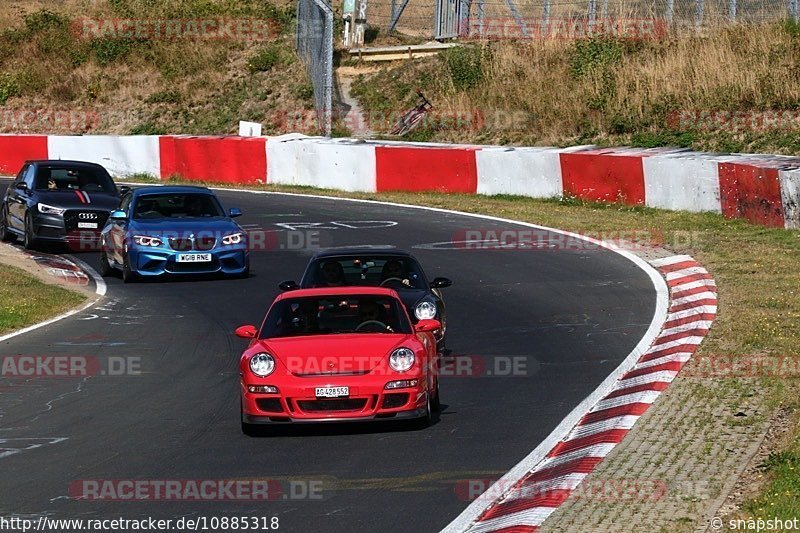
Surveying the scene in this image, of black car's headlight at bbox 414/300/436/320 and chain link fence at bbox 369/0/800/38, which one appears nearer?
black car's headlight at bbox 414/300/436/320

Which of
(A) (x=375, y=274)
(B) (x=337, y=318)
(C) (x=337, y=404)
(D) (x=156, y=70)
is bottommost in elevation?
(C) (x=337, y=404)

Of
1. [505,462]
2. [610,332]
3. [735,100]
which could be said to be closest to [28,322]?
[610,332]

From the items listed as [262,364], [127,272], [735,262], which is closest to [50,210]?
[127,272]

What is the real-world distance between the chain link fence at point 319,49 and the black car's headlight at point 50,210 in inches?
529

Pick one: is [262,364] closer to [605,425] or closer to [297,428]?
[297,428]

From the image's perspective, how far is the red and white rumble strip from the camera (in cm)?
804

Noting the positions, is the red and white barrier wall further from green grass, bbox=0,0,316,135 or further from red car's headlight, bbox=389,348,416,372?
red car's headlight, bbox=389,348,416,372

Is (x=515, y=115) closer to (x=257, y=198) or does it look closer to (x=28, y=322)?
(x=257, y=198)

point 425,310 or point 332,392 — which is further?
point 425,310

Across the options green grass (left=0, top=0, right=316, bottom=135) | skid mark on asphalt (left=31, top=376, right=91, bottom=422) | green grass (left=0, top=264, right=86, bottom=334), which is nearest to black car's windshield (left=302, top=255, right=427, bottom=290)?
skid mark on asphalt (left=31, top=376, right=91, bottom=422)

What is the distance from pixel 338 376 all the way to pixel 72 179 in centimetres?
1576

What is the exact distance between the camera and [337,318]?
1195 cm

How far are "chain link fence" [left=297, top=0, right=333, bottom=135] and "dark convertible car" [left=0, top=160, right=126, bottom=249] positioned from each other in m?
→ 12.1

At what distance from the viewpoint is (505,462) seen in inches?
372
